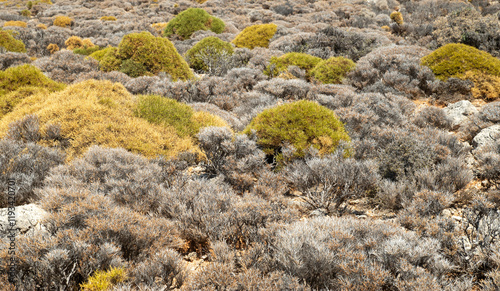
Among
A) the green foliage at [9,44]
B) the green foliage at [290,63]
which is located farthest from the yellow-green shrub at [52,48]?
the green foliage at [290,63]

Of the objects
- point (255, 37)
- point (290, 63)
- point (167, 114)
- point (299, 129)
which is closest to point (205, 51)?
point (290, 63)

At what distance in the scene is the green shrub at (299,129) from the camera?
556 cm

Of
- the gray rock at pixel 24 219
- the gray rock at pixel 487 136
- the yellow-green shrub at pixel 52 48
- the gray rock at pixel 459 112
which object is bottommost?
the gray rock at pixel 459 112

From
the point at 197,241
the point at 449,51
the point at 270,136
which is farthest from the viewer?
the point at 449,51

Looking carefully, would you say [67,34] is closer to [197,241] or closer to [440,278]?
[197,241]

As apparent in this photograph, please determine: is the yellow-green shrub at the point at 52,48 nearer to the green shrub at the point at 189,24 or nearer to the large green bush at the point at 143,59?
the green shrub at the point at 189,24

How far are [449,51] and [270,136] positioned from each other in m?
7.97

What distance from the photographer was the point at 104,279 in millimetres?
2604

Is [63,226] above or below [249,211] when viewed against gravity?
above

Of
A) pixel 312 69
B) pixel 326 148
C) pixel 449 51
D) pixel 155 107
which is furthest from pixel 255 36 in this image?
pixel 326 148

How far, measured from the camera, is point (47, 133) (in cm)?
557

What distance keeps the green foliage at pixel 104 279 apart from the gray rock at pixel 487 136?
264 inches

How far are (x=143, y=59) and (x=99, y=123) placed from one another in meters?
5.35

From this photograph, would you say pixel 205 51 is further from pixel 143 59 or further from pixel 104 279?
pixel 104 279
